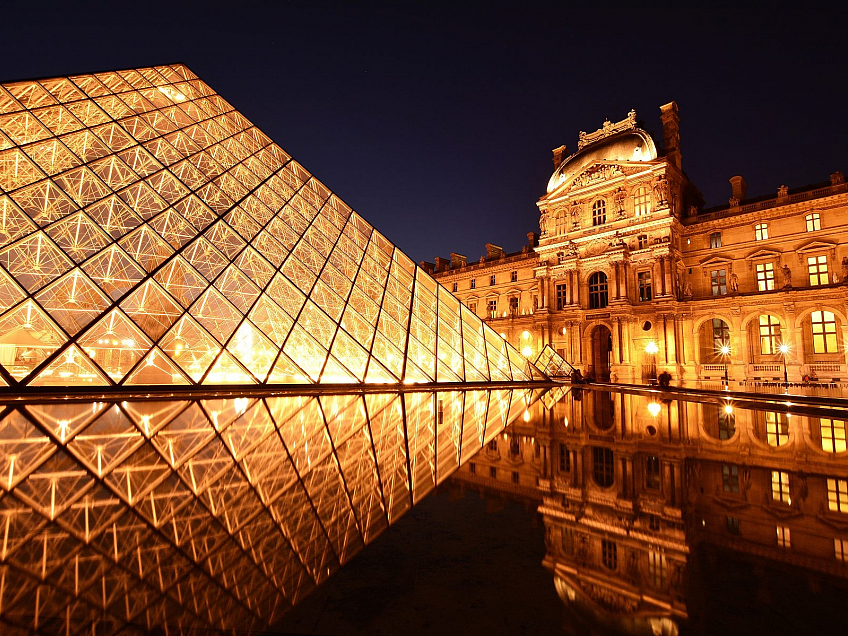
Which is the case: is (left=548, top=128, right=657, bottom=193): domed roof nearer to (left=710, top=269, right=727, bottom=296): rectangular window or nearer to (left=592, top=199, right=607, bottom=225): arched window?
(left=592, top=199, right=607, bottom=225): arched window

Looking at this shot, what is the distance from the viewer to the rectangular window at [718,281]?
2819cm

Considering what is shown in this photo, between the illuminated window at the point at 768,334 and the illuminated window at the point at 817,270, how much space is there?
112 inches

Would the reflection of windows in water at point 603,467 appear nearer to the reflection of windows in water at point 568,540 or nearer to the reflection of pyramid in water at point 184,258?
the reflection of windows in water at point 568,540

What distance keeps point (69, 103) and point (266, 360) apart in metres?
11.0

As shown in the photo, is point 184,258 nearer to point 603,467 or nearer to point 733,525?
point 603,467

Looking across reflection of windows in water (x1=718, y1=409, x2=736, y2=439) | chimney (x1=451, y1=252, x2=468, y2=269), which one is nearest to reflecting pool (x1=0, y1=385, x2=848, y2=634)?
reflection of windows in water (x1=718, y1=409, x2=736, y2=439)

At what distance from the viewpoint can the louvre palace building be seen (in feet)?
79.8

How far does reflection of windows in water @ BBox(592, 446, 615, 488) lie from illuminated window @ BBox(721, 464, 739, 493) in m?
0.94

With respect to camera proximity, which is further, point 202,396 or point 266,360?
Answer: point 266,360

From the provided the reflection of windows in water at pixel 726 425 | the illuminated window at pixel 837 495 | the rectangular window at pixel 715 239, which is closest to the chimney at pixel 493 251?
the rectangular window at pixel 715 239

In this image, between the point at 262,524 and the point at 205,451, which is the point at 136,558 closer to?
the point at 262,524

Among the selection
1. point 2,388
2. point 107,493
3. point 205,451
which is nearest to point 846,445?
point 205,451

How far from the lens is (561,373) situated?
2597cm

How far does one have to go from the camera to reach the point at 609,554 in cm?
238
